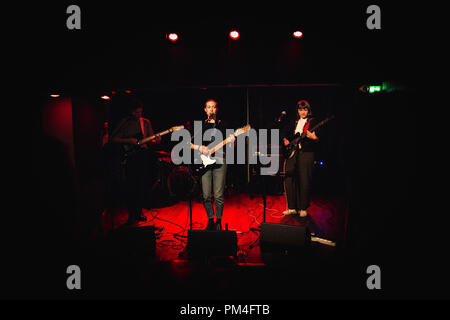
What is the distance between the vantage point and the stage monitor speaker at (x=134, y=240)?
2.75 meters

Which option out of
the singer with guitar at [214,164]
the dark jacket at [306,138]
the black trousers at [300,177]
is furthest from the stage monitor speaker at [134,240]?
the dark jacket at [306,138]

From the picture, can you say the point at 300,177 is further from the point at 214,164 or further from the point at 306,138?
the point at 214,164

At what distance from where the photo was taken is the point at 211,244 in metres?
2.74

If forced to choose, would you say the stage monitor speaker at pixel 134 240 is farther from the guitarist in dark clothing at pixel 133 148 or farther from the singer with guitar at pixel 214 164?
the guitarist in dark clothing at pixel 133 148

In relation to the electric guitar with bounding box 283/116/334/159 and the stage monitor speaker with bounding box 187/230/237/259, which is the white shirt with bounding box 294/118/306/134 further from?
the stage monitor speaker with bounding box 187/230/237/259

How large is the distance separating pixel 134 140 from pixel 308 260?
10.5 feet

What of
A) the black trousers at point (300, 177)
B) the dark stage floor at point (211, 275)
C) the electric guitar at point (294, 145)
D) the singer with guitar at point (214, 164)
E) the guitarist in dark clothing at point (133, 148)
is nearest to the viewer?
the dark stage floor at point (211, 275)

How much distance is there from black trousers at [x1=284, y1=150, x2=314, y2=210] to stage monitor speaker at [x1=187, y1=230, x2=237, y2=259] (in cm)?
203

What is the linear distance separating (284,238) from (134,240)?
5.81ft

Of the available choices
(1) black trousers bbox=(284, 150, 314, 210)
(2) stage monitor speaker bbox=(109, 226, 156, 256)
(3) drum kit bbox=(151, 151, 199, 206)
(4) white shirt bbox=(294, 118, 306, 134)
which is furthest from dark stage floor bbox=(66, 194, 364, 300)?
(3) drum kit bbox=(151, 151, 199, 206)

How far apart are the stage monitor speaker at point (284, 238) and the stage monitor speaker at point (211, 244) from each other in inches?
17.4

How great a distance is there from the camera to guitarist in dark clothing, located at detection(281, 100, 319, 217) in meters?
4.16

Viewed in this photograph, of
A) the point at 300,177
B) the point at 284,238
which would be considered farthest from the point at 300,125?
the point at 284,238
